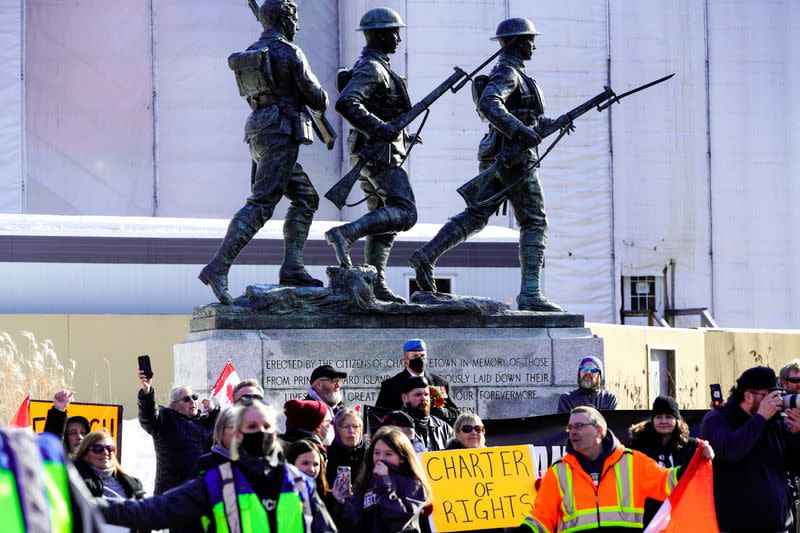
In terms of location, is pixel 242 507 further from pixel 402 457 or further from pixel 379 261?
pixel 379 261

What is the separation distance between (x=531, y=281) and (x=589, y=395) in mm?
2777

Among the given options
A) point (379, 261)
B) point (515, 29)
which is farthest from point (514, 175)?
point (379, 261)

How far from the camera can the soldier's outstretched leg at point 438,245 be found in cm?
1326

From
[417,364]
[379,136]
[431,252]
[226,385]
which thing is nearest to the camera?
[417,364]

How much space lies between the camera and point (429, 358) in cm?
1267

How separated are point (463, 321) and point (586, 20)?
61.2ft

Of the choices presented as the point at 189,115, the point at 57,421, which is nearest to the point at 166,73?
the point at 189,115

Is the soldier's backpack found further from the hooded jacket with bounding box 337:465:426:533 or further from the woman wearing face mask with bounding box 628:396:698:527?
the hooded jacket with bounding box 337:465:426:533

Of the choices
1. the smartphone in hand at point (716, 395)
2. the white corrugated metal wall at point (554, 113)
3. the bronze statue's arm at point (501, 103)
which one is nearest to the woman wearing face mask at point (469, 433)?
the smartphone in hand at point (716, 395)

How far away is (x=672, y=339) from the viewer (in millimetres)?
24828

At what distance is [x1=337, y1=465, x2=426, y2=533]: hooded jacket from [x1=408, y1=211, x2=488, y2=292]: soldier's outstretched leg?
246 inches

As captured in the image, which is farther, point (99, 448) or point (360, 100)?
point (360, 100)

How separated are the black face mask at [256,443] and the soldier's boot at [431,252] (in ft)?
25.2

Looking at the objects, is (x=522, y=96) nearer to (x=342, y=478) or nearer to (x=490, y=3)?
(x=342, y=478)
